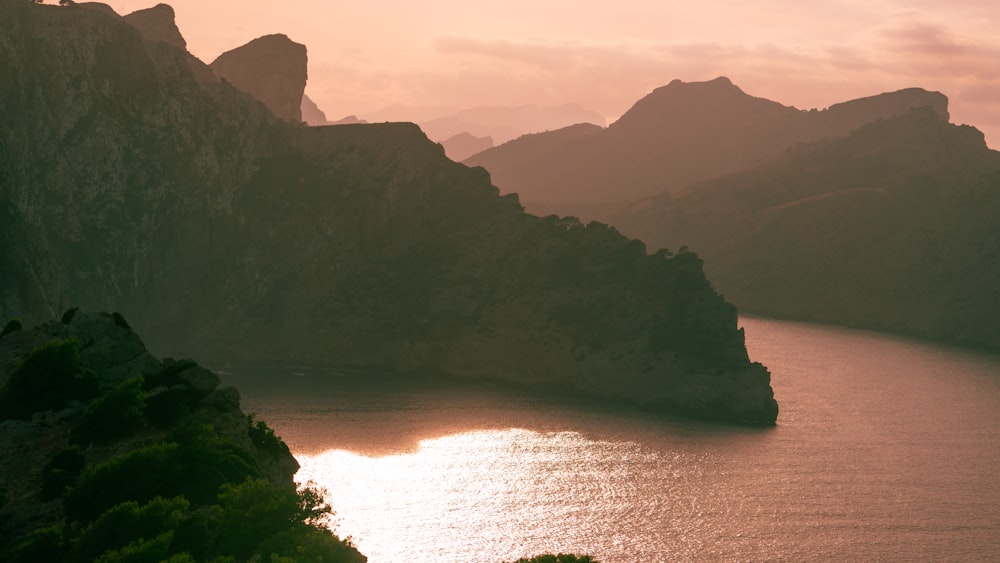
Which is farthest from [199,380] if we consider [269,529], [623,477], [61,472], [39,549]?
[623,477]

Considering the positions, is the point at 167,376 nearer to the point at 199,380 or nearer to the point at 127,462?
the point at 199,380

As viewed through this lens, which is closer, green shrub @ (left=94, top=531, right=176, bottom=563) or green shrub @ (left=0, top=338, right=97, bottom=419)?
green shrub @ (left=94, top=531, right=176, bottom=563)

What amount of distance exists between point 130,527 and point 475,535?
56.2m

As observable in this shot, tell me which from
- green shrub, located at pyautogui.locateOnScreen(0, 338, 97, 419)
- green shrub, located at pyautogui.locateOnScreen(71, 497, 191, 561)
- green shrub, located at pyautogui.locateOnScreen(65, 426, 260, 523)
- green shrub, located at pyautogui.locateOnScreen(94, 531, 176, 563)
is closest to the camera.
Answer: green shrub, located at pyautogui.locateOnScreen(94, 531, 176, 563)

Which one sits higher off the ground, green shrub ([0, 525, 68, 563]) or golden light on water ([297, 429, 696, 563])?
green shrub ([0, 525, 68, 563])

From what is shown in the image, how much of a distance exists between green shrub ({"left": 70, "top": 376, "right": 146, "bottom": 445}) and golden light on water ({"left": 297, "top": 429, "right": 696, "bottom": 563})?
33422 mm

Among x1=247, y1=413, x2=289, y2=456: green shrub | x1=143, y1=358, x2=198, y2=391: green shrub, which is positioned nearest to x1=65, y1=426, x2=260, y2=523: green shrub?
x1=247, y1=413, x2=289, y2=456: green shrub

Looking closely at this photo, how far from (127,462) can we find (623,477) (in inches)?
3230

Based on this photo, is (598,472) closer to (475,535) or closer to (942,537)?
(475,535)

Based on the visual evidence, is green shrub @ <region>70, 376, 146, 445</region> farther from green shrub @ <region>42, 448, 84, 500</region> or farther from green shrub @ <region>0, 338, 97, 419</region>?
green shrub @ <region>0, 338, 97, 419</region>

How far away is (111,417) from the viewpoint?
86.4 meters

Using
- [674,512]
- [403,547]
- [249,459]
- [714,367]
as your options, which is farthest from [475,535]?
[714,367]

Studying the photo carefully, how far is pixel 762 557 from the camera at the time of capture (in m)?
114

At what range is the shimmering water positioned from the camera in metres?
119
